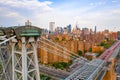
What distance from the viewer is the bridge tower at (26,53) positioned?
14.1 ft

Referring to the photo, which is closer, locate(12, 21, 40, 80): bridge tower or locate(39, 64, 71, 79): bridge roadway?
locate(12, 21, 40, 80): bridge tower

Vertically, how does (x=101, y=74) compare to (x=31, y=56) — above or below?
below

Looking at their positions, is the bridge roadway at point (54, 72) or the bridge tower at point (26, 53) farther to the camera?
the bridge roadway at point (54, 72)

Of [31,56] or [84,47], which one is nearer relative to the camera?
[31,56]

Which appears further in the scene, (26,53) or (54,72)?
(54,72)

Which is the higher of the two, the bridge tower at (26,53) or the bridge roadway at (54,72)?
the bridge tower at (26,53)

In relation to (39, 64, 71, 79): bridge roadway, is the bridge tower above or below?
above

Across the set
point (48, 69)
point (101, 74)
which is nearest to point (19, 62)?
point (101, 74)

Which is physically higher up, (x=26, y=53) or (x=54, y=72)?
(x=26, y=53)

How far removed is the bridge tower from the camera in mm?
4312

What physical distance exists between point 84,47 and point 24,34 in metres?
30.9

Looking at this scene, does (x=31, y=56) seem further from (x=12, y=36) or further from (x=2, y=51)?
(x=2, y=51)

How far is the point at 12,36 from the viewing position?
15.0ft

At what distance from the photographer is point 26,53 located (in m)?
4.32
